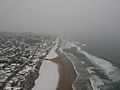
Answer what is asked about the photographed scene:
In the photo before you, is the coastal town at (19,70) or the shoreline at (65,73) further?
the shoreline at (65,73)

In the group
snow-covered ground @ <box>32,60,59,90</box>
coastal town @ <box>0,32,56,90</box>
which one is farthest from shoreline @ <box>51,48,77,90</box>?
coastal town @ <box>0,32,56,90</box>

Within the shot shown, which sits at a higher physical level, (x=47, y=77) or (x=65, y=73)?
(x=65, y=73)

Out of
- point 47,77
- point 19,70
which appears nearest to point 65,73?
point 47,77

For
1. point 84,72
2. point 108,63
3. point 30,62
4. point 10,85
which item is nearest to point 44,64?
point 30,62

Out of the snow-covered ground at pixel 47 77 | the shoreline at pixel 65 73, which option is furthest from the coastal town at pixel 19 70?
the shoreline at pixel 65 73

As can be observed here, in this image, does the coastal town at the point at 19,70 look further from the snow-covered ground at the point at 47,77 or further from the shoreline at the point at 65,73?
the shoreline at the point at 65,73

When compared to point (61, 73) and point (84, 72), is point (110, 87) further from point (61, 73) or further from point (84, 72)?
point (61, 73)

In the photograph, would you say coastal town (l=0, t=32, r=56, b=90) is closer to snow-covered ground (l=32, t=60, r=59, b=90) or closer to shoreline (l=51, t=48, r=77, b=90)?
snow-covered ground (l=32, t=60, r=59, b=90)

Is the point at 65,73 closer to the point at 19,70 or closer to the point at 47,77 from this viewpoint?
the point at 47,77
